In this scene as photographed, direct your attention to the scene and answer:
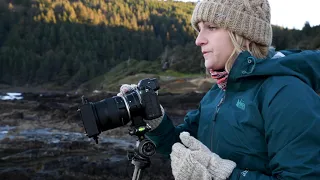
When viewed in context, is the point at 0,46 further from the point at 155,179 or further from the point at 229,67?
the point at 229,67

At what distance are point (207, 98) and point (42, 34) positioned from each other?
3426 inches

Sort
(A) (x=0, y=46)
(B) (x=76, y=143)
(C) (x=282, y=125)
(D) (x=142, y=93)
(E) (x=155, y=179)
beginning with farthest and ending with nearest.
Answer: (A) (x=0, y=46) → (B) (x=76, y=143) → (E) (x=155, y=179) → (D) (x=142, y=93) → (C) (x=282, y=125)

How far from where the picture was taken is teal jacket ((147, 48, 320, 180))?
155 cm

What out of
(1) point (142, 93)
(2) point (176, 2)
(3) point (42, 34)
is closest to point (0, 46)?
(3) point (42, 34)

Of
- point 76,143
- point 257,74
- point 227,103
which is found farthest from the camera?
point 76,143

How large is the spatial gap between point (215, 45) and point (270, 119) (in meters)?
0.51

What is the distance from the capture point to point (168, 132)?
7.90 feet

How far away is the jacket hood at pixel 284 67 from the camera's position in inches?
67.7

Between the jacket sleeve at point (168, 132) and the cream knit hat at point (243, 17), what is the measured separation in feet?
2.23

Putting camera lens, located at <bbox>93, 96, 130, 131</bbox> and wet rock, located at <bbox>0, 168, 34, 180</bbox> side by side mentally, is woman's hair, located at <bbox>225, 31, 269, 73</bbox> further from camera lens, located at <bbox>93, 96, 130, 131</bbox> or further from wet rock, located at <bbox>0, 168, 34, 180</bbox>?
wet rock, located at <bbox>0, 168, 34, 180</bbox>

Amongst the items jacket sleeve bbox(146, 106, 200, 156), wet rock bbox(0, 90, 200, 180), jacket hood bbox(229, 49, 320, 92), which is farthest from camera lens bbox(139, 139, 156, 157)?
wet rock bbox(0, 90, 200, 180)

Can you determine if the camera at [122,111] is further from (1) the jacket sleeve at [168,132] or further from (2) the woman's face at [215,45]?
(2) the woman's face at [215,45]

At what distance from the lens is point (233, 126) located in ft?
5.97

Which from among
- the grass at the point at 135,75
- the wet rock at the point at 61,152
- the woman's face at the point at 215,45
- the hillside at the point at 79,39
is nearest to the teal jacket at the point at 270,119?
the woman's face at the point at 215,45
